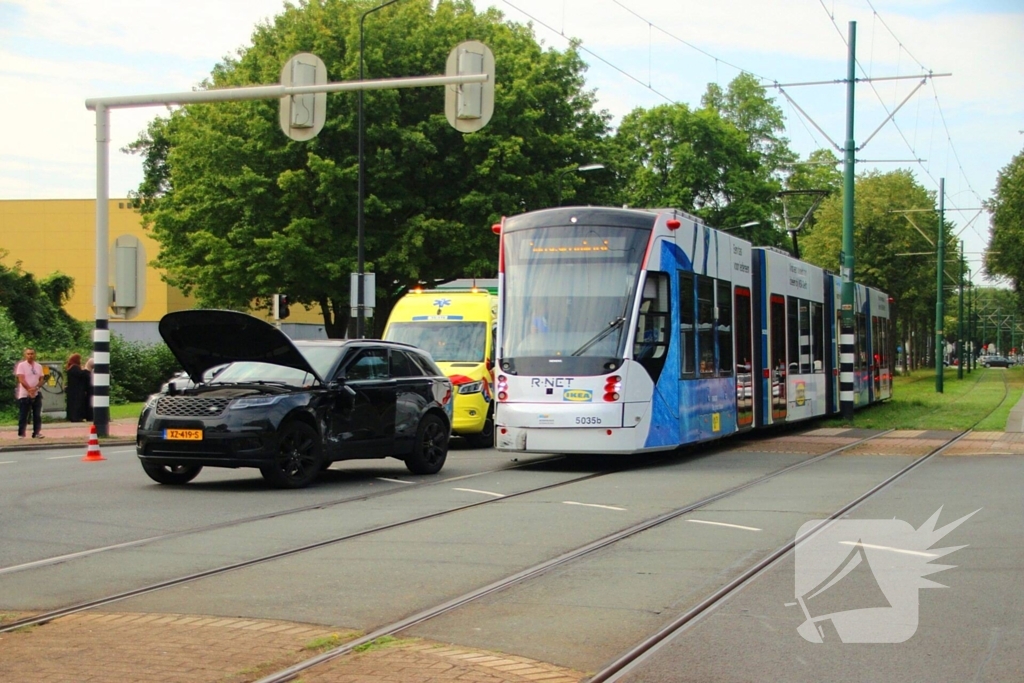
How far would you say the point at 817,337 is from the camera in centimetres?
2664

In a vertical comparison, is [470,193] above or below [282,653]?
above

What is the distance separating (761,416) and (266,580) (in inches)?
595

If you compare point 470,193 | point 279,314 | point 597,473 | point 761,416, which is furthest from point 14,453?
point 470,193

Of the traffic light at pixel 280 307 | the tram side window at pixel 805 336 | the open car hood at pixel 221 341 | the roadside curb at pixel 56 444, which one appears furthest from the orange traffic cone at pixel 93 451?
the tram side window at pixel 805 336

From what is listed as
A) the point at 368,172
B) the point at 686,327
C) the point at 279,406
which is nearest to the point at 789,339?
the point at 686,327

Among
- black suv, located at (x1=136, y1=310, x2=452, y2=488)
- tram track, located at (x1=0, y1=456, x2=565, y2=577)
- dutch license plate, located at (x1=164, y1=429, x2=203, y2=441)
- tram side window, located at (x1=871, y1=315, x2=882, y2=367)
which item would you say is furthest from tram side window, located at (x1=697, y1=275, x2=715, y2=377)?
tram side window, located at (x1=871, y1=315, x2=882, y2=367)

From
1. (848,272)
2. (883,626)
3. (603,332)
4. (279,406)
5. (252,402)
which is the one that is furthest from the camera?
(848,272)

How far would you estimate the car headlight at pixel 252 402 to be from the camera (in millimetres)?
13711

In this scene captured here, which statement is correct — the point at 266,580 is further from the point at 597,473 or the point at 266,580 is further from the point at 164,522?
the point at 597,473

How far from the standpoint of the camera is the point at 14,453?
69.2ft

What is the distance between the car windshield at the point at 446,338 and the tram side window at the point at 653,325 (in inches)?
212

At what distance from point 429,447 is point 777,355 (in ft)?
29.7

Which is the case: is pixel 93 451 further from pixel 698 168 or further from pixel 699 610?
pixel 698 168

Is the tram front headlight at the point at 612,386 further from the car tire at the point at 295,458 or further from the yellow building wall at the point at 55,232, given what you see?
the yellow building wall at the point at 55,232
